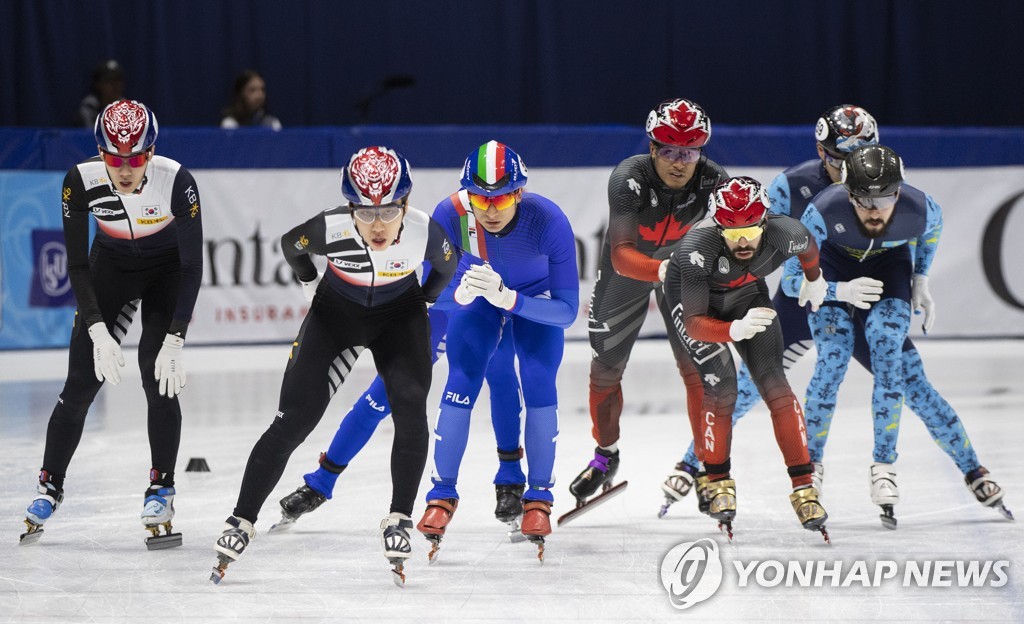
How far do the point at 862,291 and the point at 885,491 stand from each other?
873 mm

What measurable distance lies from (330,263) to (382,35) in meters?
7.93

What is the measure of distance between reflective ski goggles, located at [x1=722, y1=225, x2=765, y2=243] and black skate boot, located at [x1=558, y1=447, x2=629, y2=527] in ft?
Result: 4.63

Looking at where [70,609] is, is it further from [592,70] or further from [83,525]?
[592,70]

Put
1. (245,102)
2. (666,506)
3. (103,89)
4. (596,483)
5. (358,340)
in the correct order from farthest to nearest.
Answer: (245,102)
(103,89)
(596,483)
(666,506)
(358,340)

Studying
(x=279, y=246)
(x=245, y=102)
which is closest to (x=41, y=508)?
(x=279, y=246)

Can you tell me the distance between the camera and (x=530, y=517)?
16.6ft

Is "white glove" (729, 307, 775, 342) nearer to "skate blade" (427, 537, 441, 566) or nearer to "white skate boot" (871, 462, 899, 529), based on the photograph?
"white skate boot" (871, 462, 899, 529)

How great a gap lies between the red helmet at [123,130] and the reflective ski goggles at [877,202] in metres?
2.91

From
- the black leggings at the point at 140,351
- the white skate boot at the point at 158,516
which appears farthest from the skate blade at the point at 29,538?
the white skate boot at the point at 158,516

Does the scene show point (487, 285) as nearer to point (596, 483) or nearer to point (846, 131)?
point (596, 483)

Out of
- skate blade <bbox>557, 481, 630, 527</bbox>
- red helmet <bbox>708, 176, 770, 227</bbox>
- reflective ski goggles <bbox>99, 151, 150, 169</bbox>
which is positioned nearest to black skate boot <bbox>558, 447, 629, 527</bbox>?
skate blade <bbox>557, 481, 630, 527</bbox>

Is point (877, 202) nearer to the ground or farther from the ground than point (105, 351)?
farther from the ground

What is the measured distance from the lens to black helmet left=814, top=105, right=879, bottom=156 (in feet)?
19.0

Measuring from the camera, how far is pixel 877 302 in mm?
5406
